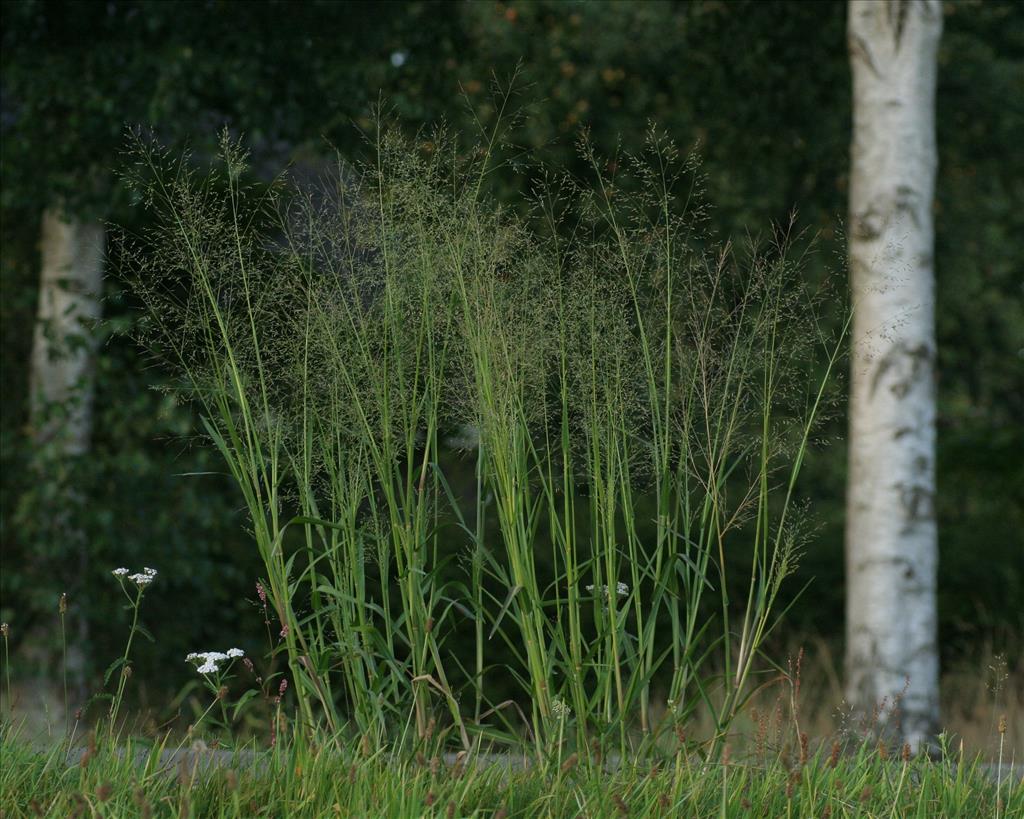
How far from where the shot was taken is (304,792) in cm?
233

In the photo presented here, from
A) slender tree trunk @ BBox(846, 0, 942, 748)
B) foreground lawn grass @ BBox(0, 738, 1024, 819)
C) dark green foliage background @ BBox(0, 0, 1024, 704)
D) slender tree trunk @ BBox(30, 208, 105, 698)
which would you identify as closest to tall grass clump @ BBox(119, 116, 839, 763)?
foreground lawn grass @ BBox(0, 738, 1024, 819)

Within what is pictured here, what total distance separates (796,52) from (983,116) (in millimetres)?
1524

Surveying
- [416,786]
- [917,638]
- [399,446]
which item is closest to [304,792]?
[416,786]

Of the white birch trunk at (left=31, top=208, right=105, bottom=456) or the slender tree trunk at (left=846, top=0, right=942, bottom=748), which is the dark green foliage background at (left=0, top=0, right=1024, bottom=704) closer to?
the white birch trunk at (left=31, top=208, right=105, bottom=456)

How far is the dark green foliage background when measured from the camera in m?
5.22

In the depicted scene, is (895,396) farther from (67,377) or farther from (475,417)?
(67,377)

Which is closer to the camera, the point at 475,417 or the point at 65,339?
the point at 475,417

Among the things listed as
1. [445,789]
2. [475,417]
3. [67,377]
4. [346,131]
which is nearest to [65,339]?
[67,377]

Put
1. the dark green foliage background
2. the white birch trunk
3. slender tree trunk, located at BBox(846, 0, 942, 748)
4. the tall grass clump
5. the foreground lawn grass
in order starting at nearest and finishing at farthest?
1. the foreground lawn grass
2. the tall grass clump
3. slender tree trunk, located at BBox(846, 0, 942, 748)
4. the dark green foliage background
5. the white birch trunk

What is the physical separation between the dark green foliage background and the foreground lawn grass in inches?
63.8

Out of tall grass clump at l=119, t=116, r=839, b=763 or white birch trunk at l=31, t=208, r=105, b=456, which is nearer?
tall grass clump at l=119, t=116, r=839, b=763

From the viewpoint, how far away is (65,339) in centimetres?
532

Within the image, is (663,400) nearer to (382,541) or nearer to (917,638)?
(382,541)

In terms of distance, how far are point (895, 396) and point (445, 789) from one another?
2672 millimetres
